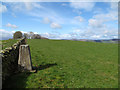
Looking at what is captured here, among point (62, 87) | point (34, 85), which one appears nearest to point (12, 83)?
point (34, 85)

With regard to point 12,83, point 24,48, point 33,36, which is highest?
point 33,36

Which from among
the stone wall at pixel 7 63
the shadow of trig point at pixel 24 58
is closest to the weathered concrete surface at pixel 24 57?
the shadow of trig point at pixel 24 58

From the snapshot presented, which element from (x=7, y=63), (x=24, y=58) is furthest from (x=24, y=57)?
(x=7, y=63)

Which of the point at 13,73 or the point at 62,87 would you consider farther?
the point at 13,73

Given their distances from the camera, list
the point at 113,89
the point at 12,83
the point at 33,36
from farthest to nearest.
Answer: the point at 33,36 → the point at 113,89 → the point at 12,83

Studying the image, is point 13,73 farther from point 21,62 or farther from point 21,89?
point 21,89

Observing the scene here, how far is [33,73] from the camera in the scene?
7547 mm

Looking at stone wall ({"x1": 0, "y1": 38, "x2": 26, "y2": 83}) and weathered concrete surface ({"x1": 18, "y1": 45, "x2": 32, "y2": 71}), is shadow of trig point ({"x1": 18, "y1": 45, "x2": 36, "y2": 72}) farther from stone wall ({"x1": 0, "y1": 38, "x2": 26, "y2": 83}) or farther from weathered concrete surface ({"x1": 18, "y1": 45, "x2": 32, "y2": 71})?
stone wall ({"x1": 0, "y1": 38, "x2": 26, "y2": 83})

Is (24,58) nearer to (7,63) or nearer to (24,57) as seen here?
(24,57)

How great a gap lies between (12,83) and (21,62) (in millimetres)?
1883

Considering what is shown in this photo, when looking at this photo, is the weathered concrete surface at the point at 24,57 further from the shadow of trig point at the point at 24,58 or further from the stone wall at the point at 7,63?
the stone wall at the point at 7,63

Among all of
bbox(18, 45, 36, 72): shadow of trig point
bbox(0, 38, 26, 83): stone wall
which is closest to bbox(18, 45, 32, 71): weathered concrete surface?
bbox(18, 45, 36, 72): shadow of trig point

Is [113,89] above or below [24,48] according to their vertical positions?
below

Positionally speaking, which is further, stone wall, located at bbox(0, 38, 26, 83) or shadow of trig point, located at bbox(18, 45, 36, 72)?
shadow of trig point, located at bbox(18, 45, 36, 72)
